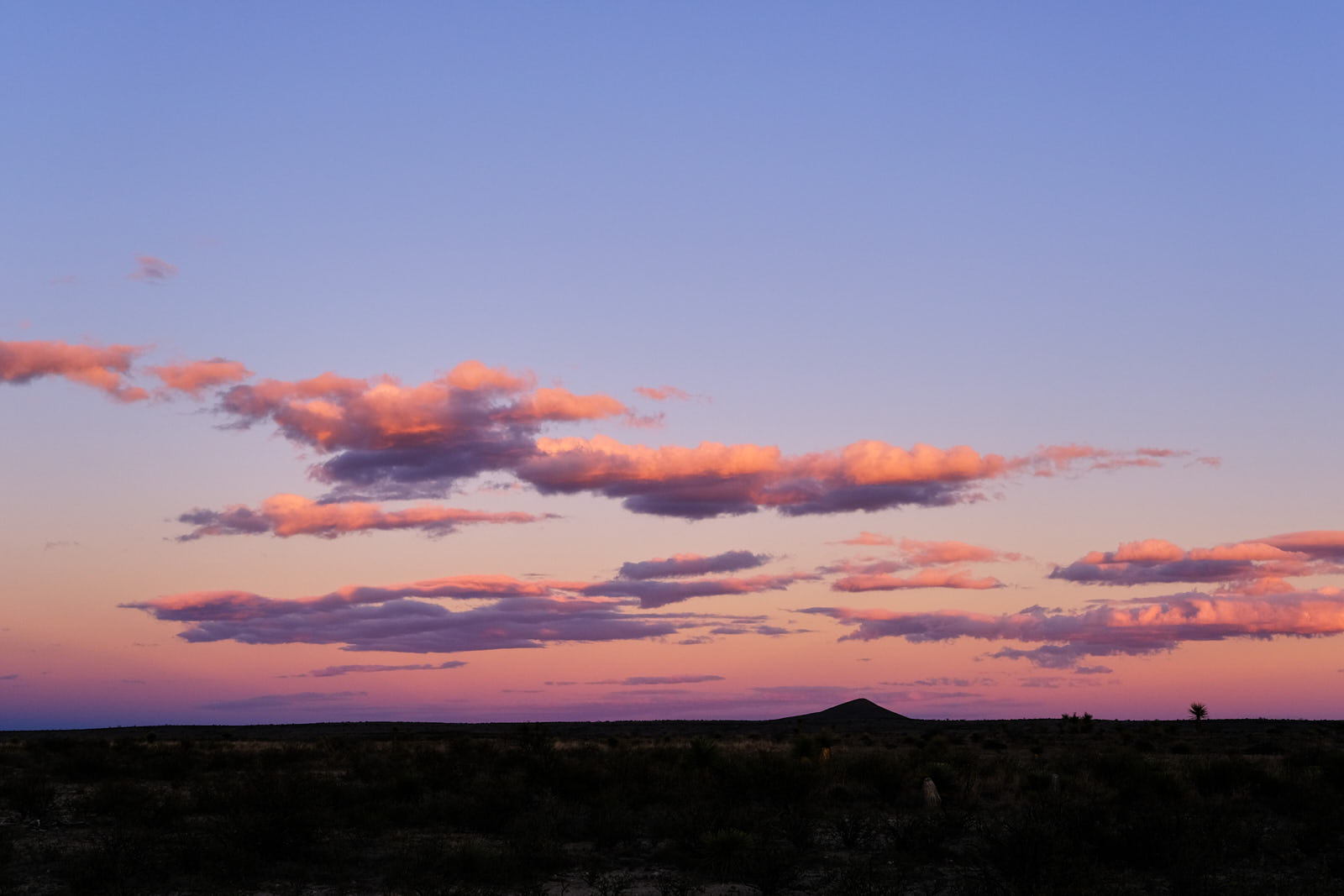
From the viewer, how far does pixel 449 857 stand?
18.3m

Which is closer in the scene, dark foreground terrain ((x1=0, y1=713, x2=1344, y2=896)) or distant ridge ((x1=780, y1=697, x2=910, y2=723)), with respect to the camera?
dark foreground terrain ((x1=0, y1=713, x2=1344, y2=896))

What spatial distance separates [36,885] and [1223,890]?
18.5 meters

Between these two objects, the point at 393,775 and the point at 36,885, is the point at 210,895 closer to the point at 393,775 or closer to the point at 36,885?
the point at 36,885

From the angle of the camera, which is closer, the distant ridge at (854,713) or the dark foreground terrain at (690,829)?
the dark foreground terrain at (690,829)

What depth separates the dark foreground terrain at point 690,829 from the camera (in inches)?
676

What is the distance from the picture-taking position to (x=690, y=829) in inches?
787

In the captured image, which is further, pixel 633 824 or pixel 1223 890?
pixel 633 824

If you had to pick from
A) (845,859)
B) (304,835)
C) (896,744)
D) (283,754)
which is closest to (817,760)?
(845,859)

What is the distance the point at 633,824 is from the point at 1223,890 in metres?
10.8

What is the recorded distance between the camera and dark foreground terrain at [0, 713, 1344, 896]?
17172 millimetres

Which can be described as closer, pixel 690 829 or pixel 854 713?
pixel 690 829

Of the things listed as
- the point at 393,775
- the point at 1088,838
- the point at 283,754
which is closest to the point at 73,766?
the point at 283,754

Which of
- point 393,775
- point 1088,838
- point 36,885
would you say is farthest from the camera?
point 393,775

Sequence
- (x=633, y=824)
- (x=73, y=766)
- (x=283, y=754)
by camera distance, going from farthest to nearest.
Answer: (x=283, y=754)
(x=73, y=766)
(x=633, y=824)
